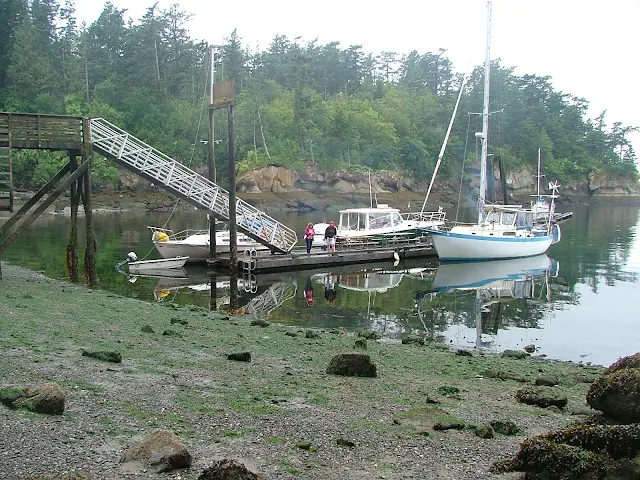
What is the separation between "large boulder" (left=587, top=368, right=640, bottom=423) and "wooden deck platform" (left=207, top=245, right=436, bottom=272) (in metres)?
26.0

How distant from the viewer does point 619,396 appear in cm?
920

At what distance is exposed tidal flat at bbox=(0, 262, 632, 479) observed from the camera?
7.81 m

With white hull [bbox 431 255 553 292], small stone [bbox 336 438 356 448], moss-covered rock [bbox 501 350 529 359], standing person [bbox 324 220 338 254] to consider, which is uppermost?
standing person [bbox 324 220 338 254]

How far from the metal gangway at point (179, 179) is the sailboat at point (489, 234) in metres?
10.8

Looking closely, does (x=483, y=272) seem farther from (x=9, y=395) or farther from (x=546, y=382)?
(x=9, y=395)

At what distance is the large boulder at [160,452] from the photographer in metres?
7.29

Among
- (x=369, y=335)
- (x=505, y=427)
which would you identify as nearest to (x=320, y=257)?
(x=369, y=335)

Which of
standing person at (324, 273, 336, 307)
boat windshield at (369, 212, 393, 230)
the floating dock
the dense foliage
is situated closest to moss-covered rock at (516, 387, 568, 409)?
standing person at (324, 273, 336, 307)

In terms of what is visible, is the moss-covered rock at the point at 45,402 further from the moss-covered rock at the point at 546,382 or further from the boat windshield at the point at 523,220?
the boat windshield at the point at 523,220

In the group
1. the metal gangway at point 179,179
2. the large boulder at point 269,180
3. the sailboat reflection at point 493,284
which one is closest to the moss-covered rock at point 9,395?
the sailboat reflection at point 493,284

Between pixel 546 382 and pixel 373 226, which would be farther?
pixel 373 226

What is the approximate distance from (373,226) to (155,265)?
665 inches

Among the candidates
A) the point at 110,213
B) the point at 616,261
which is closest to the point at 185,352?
the point at 616,261

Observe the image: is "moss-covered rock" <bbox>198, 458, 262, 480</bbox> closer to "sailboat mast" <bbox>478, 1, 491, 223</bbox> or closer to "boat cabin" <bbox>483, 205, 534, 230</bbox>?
"sailboat mast" <bbox>478, 1, 491, 223</bbox>
